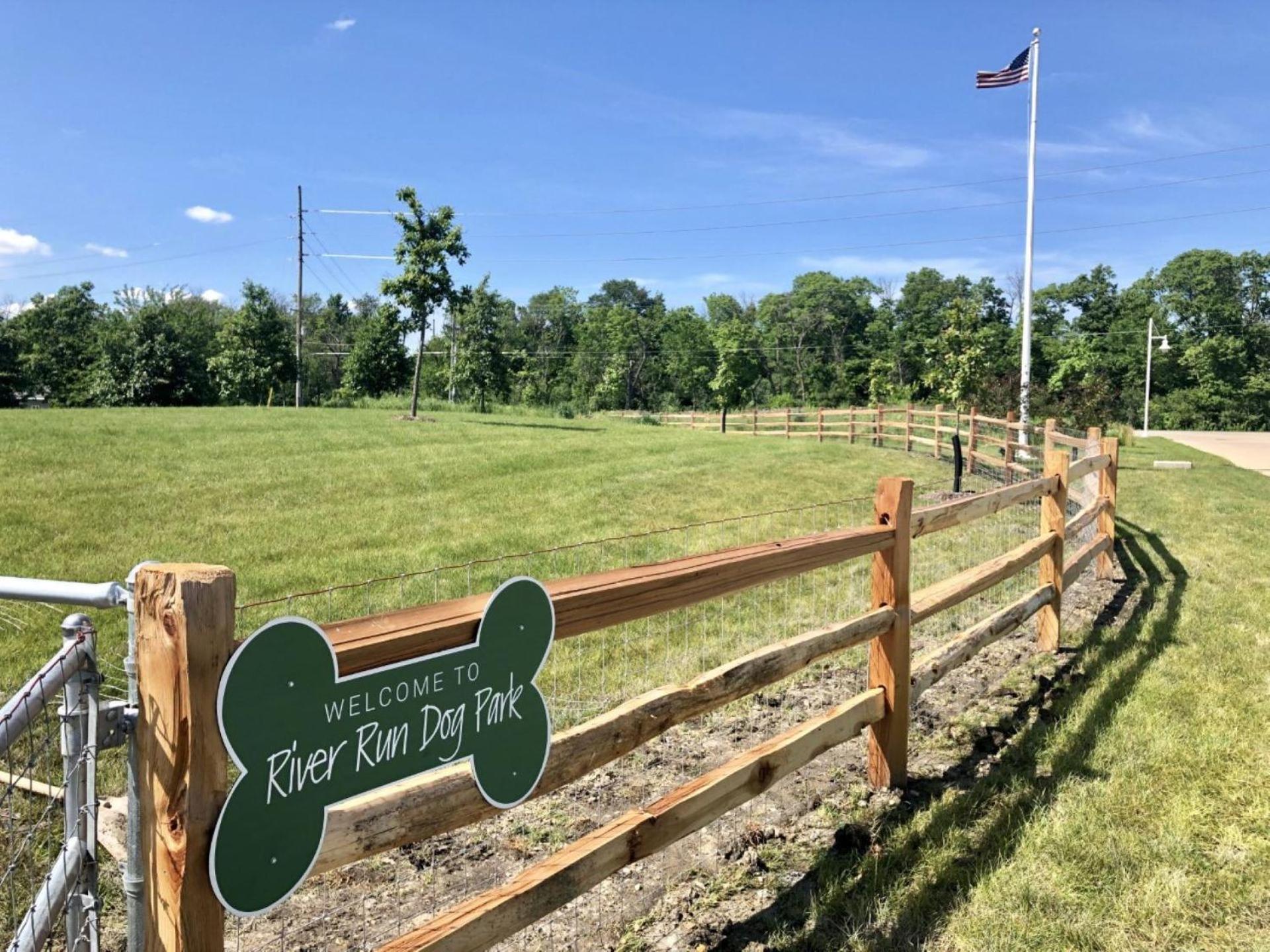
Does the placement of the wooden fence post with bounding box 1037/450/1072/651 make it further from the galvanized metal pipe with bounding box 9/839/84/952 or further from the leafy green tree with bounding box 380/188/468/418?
the leafy green tree with bounding box 380/188/468/418

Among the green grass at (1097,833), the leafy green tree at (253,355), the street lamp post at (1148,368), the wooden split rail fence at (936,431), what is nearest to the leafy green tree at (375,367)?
the leafy green tree at (253,355)

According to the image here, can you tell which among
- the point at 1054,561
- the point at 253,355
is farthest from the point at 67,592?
the point at 253,355

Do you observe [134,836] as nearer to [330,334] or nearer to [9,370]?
[9,370]

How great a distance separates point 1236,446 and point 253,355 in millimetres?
44819

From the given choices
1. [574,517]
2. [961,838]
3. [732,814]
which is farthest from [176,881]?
[574,517]

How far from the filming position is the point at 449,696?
1923 mm

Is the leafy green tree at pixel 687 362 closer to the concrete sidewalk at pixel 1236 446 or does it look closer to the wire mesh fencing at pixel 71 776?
the concrete sidewalk at pixel 1236 446

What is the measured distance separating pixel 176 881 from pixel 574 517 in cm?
888

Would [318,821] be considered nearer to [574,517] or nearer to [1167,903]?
[1167,903]

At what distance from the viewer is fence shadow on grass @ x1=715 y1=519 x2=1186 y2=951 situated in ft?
9.89

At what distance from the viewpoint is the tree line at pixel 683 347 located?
44906mm

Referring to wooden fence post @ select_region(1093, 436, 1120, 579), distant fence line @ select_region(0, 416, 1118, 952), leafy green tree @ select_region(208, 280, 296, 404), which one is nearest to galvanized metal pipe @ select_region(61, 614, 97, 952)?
distant fence line @ select_region(0, 416, 1118, 952)

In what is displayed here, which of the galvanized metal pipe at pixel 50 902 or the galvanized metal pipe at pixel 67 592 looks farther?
the galvanized metal pipe at pixel 67 592

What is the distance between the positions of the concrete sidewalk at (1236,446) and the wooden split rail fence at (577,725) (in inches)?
799
